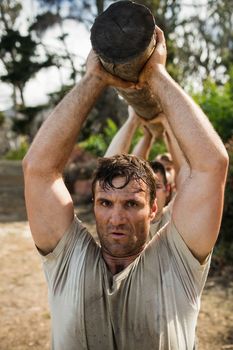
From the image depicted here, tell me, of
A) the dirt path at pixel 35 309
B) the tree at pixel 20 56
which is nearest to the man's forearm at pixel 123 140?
the dirt path at pixel 35 309

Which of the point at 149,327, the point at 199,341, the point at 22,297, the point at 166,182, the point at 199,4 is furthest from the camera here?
the point at 199,4

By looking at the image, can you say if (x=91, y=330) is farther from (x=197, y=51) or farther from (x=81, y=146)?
(x=197, y=51)

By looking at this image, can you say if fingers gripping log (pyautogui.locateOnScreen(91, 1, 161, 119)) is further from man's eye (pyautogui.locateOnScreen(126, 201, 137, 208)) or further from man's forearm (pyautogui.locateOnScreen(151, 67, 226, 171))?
man's eye (pyautogui.locateOnScreen(126, 201, 137, 208))

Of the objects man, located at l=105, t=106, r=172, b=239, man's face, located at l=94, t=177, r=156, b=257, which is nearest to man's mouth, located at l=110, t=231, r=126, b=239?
man's face, located at l=94, t=177, r=156, b=257

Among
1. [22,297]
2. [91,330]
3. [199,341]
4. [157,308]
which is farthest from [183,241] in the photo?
[22,297]

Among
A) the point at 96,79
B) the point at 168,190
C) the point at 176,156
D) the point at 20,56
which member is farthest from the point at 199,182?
the point at 20,56

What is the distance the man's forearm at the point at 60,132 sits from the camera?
1.84 metres

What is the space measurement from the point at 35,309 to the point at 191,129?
382 cm

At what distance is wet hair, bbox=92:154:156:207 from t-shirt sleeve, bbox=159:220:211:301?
0.25 m

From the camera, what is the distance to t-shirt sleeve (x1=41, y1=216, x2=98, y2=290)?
1.83 metres

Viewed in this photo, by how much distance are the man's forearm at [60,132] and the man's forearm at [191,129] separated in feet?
1.06

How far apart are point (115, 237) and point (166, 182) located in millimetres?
2057

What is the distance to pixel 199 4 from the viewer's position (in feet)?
65.7

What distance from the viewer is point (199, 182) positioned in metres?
1.76
